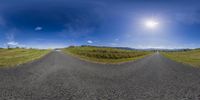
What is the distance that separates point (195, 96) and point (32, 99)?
8.27 m

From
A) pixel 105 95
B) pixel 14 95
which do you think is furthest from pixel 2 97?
pixel 105 95

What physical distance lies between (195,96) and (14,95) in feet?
30.9

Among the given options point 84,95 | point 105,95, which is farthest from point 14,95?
point 105,95

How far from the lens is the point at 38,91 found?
10.6 m

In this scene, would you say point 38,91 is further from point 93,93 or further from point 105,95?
point 105,95

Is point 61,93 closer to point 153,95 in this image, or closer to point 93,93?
point 93,93

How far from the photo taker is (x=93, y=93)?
10.2 meters

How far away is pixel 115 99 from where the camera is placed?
29.5 ft

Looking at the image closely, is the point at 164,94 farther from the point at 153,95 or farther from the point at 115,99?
the point at 115,99

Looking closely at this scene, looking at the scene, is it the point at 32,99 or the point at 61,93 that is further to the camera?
the point at 61,93

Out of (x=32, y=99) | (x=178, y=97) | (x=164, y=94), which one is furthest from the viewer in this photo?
(x=164, y=94)

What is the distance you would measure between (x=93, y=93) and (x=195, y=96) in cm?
537

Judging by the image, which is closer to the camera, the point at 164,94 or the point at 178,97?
the point at 178,97

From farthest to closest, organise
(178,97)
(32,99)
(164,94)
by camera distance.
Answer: (164,94) → (178,97) → (32,99)
